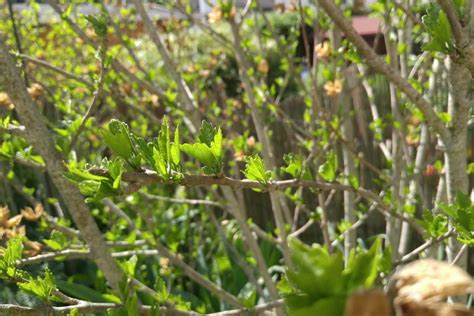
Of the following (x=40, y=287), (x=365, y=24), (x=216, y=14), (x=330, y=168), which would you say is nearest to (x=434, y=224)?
(x=330, y=168)

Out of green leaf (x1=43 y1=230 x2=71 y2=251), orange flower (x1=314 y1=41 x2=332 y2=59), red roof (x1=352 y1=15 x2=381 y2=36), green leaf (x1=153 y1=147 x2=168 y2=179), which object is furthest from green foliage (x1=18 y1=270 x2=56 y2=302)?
red roof (x1=352 y1=15 x2=381 y2=36)

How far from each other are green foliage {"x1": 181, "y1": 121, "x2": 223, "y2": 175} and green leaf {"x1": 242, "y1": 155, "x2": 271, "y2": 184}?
75mm

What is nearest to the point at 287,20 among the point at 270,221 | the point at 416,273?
the point at 270,221

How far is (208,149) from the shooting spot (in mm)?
819

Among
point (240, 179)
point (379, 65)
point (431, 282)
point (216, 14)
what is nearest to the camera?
point (431, 282)

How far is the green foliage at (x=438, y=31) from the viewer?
0.92 meters

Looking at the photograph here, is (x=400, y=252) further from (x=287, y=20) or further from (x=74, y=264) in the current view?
(x=287, y=20)

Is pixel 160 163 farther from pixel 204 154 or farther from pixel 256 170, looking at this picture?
pixel 256 170

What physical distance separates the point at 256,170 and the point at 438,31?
1.29 feet

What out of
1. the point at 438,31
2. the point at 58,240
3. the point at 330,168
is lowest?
→ the point at 58,240

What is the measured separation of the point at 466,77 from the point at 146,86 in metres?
1.18

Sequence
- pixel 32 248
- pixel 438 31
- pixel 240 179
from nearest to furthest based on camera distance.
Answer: pixel 438 31 → pixel 240 179 → pixel 32 248

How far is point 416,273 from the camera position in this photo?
0.33 meters

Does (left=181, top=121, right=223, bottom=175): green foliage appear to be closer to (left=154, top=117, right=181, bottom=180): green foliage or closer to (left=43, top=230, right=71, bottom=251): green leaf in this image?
(left=154, top=117, right=181, bottom=180): green foliage
